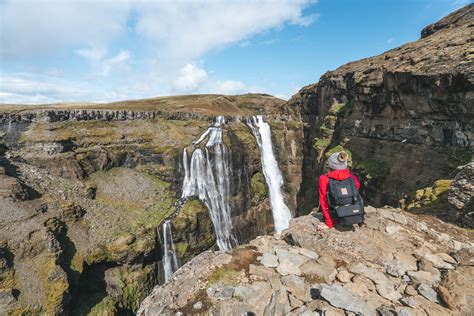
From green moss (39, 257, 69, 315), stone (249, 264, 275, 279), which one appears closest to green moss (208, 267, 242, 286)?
stone (249, 264, 275, 279)

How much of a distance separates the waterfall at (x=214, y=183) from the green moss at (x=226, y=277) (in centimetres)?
2114

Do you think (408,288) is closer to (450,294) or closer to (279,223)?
(450,294)

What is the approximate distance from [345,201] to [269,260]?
7.34 feet

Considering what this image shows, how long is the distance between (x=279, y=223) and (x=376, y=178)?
1396 centimetres

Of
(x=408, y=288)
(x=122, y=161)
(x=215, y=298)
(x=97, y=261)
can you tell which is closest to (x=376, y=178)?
(x=408, y=288)

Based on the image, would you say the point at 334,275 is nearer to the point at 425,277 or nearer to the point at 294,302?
the point at 294,302

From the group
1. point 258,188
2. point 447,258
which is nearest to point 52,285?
point 447,258

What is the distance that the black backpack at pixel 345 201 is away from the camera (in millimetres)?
6105

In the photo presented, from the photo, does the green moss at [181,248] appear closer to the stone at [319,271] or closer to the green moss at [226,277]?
the green moss at [226,277]

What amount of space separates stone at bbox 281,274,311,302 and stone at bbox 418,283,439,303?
78.3 inches

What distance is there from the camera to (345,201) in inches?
243

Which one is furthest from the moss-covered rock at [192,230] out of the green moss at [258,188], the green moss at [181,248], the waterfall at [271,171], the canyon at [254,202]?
the waterfall at [271,171]

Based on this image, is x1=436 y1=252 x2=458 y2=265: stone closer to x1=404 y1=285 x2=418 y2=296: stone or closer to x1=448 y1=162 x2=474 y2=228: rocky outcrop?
x1=404 y1=285 x2=418 y2=296: stone

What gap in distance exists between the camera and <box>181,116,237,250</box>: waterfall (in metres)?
27.0
